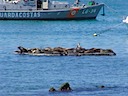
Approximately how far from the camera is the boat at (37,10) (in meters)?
109

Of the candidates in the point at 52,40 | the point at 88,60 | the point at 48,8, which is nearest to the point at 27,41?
the point at 52,40

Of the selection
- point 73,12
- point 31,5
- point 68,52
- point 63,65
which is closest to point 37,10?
point 31,5

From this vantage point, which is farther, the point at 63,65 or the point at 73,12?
the point at 73,12

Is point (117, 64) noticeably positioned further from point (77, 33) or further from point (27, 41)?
point (77, 33)

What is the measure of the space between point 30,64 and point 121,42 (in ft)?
64.4

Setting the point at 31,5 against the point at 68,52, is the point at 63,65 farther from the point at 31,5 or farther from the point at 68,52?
the point at 31,5

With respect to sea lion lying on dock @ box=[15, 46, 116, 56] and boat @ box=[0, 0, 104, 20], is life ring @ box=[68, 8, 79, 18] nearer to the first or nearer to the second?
boat @ box=[0, 0, 104, 20]

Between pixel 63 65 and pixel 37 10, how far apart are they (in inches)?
1926

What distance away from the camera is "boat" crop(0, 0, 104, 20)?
109 metres

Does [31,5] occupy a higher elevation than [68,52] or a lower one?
higher

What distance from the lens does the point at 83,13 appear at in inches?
4377

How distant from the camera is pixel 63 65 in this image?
60.9 meters

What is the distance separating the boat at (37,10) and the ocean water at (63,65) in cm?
1117

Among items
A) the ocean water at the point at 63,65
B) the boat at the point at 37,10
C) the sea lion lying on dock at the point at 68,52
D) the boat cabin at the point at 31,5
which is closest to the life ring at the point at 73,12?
the boat at the point at 37,10
